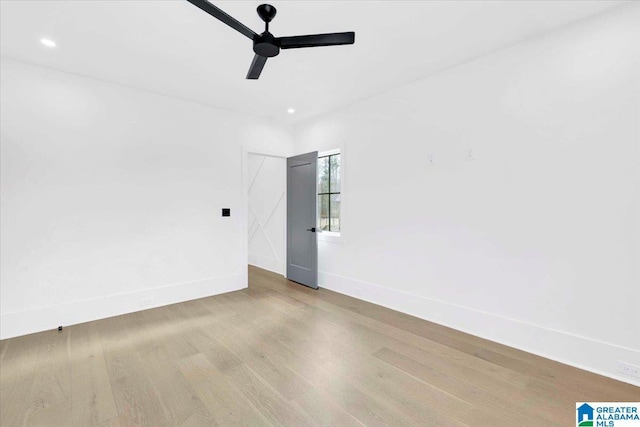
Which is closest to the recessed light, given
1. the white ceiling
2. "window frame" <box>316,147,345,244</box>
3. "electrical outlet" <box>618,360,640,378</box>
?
the white ceiling

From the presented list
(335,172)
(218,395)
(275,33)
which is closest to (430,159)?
(335,172)

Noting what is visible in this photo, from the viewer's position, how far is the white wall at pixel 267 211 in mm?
5419

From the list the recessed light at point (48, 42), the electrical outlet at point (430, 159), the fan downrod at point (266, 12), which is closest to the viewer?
the fan downrod at point (266, 12)

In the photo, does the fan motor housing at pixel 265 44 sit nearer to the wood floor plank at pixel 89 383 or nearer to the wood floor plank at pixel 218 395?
the wood floor plank at pixel 218 395

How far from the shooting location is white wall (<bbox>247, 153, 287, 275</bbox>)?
5419mm

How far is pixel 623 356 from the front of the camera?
2137 mm

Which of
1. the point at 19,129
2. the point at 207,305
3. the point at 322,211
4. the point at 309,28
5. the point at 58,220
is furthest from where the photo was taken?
the point at 322,211

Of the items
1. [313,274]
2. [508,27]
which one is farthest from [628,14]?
[313,274]

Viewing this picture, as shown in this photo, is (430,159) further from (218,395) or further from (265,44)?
(218,395)

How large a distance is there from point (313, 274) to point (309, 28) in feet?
10.9

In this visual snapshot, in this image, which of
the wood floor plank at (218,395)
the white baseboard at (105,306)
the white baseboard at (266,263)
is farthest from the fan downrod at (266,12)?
the white baseboard at (266,263)

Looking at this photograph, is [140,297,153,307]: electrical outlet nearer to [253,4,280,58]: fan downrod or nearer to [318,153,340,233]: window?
[318,153,340,233]: window

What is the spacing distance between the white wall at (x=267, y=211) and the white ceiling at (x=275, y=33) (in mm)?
2162

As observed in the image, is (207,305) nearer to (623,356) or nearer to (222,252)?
(222,252)
